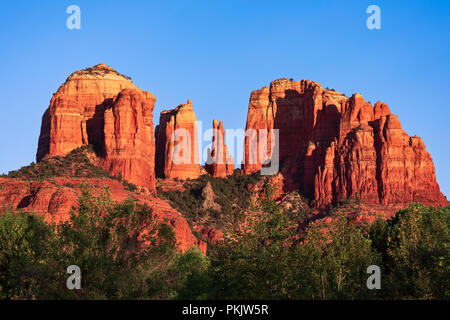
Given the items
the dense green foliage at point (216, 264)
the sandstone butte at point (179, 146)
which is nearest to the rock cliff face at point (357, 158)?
the sandstone butte at point (179, 146)

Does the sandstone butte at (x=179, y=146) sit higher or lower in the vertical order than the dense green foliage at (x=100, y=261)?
higher

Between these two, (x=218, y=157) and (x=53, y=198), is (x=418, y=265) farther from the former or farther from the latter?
(x=218, y=157)

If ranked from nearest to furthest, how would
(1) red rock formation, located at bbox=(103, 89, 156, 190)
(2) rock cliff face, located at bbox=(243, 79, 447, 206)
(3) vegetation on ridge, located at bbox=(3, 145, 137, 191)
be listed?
(3) vegetation on ridge, located at bbox=(3, 145, 137, 191), (1) red rock formation, located at bbox=(103, 89, 156, 190), (2) rock cliff face, located at bbox=(243, 79, 447, 206)

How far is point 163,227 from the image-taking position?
48.4 meters

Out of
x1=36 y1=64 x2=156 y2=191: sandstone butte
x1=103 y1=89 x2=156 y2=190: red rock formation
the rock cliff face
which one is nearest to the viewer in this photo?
x1=103 y1=89 x2=156 y2=190: red rock formation

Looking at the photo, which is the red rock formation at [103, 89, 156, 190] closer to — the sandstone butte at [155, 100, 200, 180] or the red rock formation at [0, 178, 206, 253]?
the red rock formation at [0, 178, 206, 253]

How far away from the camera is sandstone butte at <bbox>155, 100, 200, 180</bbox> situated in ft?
511

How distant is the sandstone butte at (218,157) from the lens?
16450cm

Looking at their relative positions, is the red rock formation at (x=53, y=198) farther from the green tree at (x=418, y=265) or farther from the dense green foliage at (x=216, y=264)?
the green tree at (x=418, y=265)

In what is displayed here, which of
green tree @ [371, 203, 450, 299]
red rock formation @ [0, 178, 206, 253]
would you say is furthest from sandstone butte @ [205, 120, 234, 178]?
green tree @ [371, 203, 450, 299]

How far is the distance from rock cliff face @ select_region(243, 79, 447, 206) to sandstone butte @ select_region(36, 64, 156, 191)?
34.3m

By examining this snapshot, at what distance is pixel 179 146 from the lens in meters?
159

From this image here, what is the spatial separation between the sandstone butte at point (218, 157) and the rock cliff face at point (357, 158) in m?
14.8
